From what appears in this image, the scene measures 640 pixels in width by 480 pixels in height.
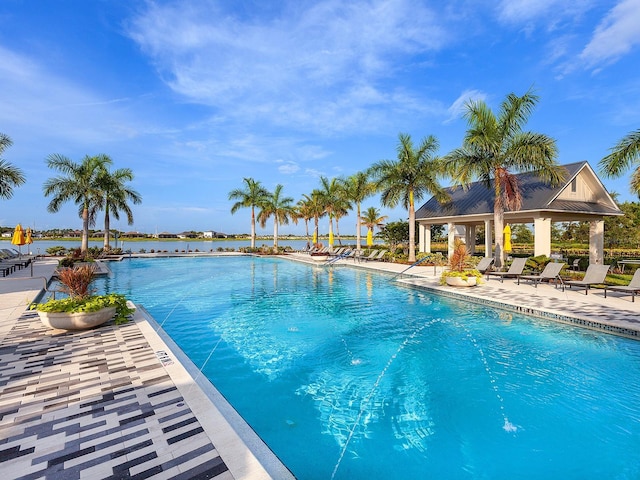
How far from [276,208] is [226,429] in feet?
115

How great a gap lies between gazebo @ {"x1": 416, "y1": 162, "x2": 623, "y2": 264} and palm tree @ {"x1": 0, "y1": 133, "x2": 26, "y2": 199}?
79.7ft

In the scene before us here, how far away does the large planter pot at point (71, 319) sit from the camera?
662 cm

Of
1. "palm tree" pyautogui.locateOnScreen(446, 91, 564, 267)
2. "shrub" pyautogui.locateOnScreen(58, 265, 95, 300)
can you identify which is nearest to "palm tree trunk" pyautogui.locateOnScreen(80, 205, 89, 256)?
"shrub" pyautogui.locateOnScreen(58, 265, 95, 300)

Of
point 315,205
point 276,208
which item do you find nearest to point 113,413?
point 315,205

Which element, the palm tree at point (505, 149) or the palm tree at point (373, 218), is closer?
the palm tree at point (505, 149)

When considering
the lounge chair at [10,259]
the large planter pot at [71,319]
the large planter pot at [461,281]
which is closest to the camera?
the large planter pot at [71,319]

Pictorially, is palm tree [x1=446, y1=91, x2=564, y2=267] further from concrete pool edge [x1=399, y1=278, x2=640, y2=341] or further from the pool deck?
the pool deck

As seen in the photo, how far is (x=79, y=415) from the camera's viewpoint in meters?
3.64

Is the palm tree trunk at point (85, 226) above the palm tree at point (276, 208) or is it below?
below

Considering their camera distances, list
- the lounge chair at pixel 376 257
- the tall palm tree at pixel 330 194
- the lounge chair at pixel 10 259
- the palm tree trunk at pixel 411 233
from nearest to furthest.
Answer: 1. the lounge chair at pixel 10 259
2. the palm tree trunk at pixel 411 233
3. the lounge chair at pixel 376 257
4. the tall palm tree at pixel 330 194

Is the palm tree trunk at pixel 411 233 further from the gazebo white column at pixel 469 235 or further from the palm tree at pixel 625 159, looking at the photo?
the palm tree at pixel 625 159

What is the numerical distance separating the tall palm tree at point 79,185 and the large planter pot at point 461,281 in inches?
980

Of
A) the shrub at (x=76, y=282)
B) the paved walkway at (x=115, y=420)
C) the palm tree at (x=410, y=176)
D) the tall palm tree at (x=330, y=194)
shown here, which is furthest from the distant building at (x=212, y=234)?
the paved walkway at (x=115, y=420)

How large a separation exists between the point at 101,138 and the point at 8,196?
9253 mm
